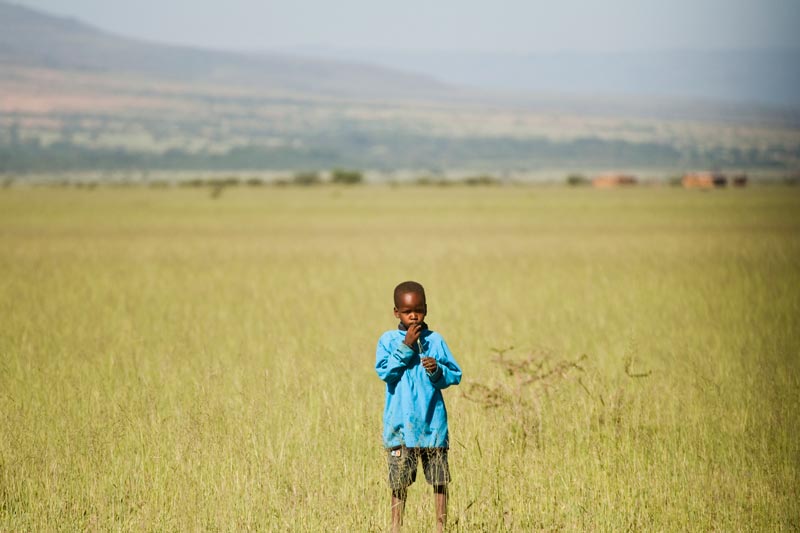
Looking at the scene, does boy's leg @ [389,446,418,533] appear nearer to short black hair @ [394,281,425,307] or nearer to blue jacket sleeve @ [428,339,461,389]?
blue jacket sleeve @ [428,339,461,389]

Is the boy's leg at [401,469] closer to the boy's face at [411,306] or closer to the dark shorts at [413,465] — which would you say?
the dark shorts at [413,465]

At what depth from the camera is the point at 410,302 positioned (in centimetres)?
519

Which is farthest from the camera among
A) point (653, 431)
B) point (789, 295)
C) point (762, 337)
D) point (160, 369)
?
point (789, 295)

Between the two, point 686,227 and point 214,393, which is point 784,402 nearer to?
point 214,393

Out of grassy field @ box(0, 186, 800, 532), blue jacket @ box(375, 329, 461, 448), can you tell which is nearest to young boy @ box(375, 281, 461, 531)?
blue jacket @ box(375, 329, 461, 448)

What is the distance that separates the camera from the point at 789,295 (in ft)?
54.2

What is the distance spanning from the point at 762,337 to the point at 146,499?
27.3 ft

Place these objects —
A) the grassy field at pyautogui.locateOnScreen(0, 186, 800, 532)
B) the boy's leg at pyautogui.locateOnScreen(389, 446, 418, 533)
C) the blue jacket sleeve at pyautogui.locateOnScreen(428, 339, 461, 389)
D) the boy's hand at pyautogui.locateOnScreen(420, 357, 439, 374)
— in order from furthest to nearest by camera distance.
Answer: the grassy field at pyautogui.locateOnScreen(0, 186, 800, 532), the boy's leg at pyautogui.locateOnScreen(389, 446, 418, 533), the blue jacket sleeve at pyautogui.locateOnScreen(428, 339, 461, 389), the boy's hand at pyautogui.locateOnScreen(420, 357, 439, 374)

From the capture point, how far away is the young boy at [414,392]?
5.21 metres

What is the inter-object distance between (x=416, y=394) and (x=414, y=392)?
0.01m

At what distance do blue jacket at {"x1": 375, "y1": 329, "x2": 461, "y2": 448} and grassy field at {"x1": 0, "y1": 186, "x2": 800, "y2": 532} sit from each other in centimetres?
79

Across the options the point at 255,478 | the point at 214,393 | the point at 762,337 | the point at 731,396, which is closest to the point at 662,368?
the point at 731,396

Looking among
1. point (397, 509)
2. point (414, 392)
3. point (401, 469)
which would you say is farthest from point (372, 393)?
point (414, 392)

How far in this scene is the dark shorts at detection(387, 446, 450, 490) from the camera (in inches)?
211
